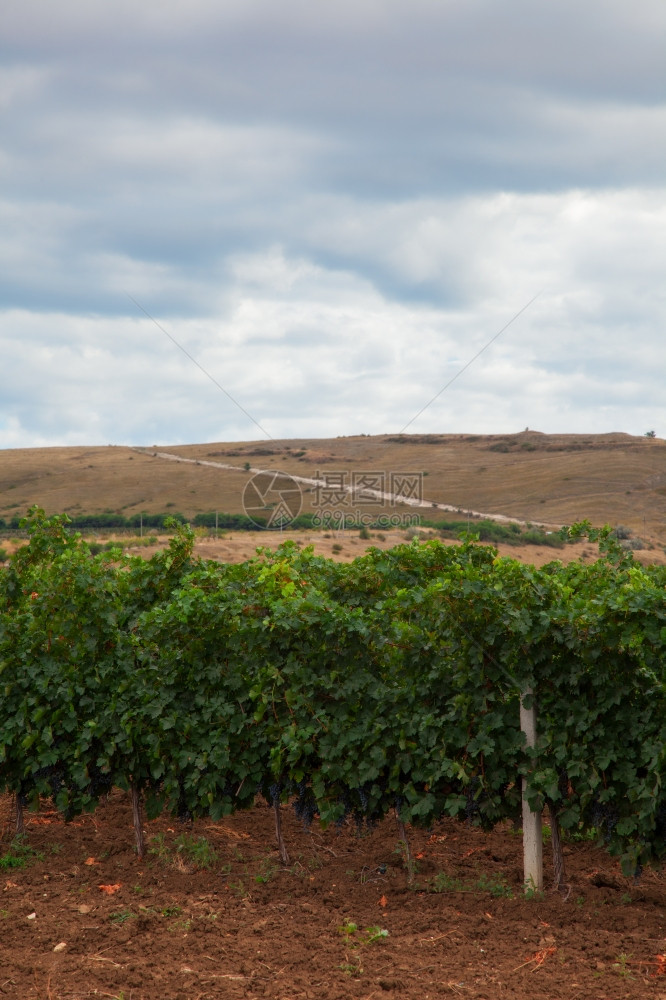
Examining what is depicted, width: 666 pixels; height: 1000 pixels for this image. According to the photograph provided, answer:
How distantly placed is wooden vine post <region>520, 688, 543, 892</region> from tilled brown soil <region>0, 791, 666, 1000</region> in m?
0.16

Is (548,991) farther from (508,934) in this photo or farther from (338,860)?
(338,860)

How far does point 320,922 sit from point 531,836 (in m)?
1.46

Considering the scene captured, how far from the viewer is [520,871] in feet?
18.9

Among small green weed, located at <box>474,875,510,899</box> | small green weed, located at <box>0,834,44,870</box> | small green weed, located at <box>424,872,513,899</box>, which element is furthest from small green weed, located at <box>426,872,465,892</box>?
small green weed, located at <box>0,834,44,870</box>

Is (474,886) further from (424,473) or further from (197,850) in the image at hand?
(424,473)

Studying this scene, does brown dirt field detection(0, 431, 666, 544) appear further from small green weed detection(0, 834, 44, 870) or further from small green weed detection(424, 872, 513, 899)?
small green weed detection(0, 834, 44, 870)

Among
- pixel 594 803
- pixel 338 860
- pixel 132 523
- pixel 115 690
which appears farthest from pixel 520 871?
pixel 132 523

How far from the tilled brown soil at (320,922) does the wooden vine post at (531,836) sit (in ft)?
0.53

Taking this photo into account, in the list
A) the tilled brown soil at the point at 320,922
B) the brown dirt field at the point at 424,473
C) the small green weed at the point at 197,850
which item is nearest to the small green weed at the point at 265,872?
the tilled brown soil at the point at 320,922

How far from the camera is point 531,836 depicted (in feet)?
18.1

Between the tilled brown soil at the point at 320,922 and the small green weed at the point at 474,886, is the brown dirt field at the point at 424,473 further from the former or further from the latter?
the small green weed at the point at 474,886

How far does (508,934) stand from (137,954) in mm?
2097

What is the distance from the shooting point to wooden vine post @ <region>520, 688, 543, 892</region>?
550 cm

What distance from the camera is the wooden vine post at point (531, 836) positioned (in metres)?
5.50
